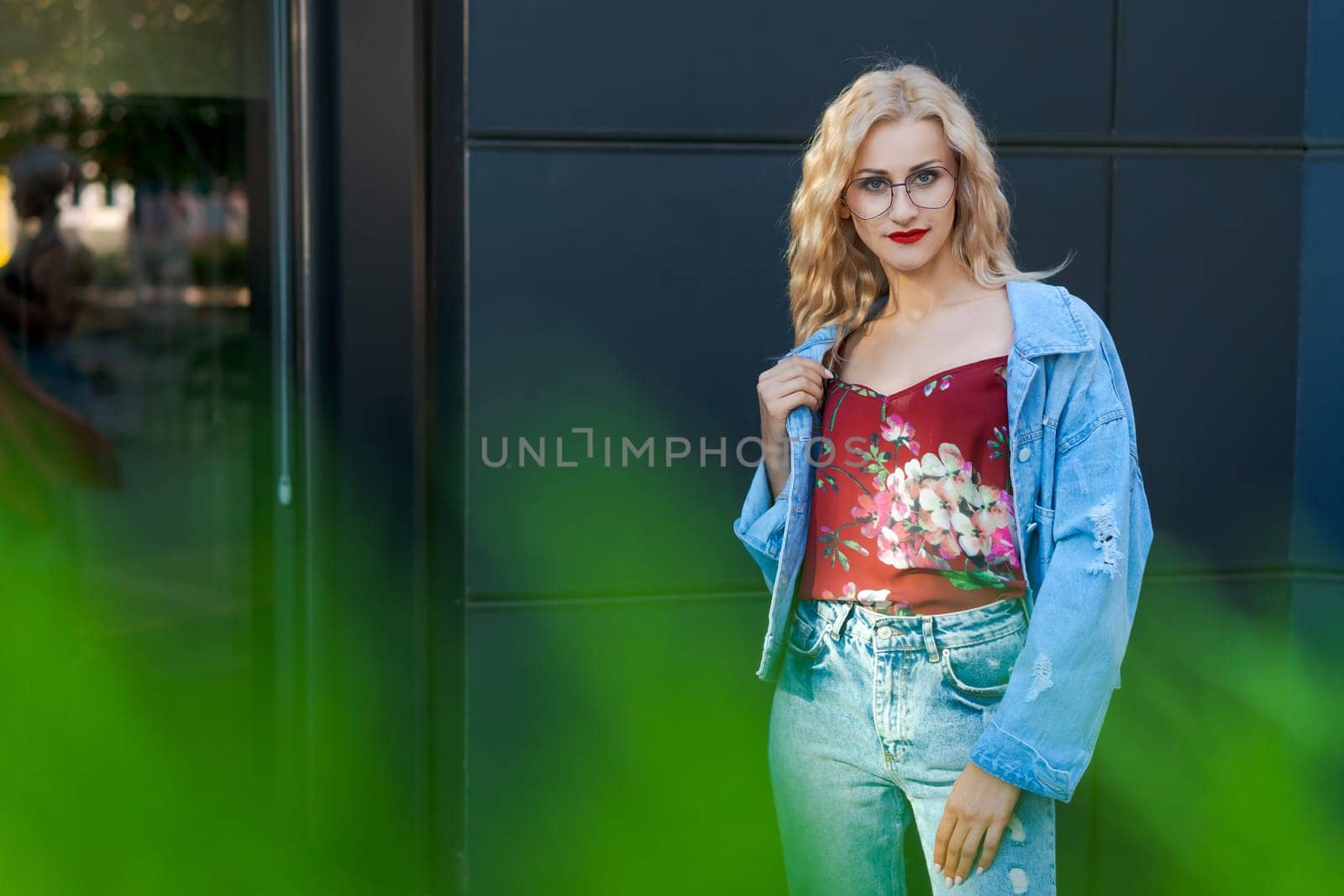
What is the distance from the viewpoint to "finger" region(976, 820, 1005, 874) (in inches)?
85.2

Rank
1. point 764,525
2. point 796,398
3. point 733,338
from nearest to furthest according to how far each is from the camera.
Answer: point 796,398, point 764,525, point 733,338

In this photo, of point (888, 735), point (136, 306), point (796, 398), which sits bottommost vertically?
point (888, 735)

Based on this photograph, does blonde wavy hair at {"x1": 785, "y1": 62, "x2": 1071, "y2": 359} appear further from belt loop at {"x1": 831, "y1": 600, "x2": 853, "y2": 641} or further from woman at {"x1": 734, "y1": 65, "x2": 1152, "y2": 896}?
belt loop at {"x1": 831, "y1": 600, "x2": 853, "y2": 641}

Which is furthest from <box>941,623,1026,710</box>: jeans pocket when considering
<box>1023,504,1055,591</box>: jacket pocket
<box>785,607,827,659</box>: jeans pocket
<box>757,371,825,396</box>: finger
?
<box>757,371,825,396</box>: finger

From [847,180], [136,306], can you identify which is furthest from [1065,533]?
[136,306]

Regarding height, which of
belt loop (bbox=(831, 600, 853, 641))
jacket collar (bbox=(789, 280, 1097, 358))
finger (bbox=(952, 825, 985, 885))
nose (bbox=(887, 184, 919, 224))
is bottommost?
finger (bbox=(952, 825, 985, 885))

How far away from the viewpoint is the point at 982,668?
2.20 m

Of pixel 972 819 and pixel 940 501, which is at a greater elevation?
pixel 940 501

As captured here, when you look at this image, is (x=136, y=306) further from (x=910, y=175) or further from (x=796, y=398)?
(x=910, y=175)

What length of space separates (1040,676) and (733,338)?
153 cm

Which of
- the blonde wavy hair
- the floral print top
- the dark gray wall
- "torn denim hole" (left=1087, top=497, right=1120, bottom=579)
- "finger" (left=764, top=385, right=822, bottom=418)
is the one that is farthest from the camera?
the dark gray wall

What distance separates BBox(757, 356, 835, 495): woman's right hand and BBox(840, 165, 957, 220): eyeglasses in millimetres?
294

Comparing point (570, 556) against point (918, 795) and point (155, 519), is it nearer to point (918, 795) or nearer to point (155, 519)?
point (155, 519)

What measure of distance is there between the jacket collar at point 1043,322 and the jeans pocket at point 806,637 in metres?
0.58
